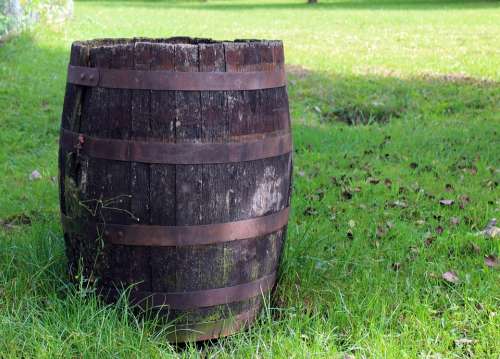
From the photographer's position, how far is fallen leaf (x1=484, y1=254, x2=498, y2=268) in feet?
13.6

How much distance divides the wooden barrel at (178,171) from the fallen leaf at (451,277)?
115 centimetres

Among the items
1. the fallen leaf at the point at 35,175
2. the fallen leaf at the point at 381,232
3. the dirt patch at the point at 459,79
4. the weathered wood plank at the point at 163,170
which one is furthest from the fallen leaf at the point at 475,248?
the dirt patch at the point at 459,79

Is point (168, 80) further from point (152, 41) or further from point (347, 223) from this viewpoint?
point (347, 223)

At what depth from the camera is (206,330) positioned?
11.1ft

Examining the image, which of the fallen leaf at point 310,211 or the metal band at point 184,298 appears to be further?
the fallen leaf at point 310,211

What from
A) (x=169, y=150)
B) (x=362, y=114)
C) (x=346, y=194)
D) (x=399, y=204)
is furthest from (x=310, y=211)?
(x=362, y=114)

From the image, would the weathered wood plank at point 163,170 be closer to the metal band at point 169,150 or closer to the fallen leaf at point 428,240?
the metal band at point 169,150

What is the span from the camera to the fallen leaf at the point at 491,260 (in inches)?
163

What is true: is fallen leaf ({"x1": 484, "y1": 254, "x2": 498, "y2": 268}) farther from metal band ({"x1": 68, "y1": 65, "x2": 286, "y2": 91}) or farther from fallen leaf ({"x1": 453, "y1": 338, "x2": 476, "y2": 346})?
metal band ({"x1": 68, "y1": 65, "x2": 286, "y2": 91})

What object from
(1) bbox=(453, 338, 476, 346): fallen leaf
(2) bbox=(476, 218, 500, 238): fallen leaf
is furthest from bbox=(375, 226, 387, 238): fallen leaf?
(1) bbox=(453, 338, 476, 346): fallen leaf

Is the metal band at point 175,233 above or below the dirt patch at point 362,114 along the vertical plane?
above

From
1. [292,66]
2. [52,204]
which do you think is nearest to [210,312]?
[52,204]

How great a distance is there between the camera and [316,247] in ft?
13.7

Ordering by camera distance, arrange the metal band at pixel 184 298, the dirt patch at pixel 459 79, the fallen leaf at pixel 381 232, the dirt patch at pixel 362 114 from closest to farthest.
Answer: the metal band at pixel 184 298 → the fallen leaf at pixel 381 232 → the dirt patch at pixel 362 114 → the dirt patch at pixel 459 79
